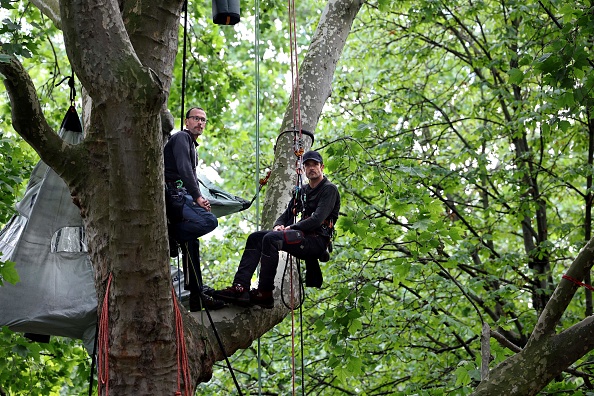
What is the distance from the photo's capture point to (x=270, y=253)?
18.1 ft

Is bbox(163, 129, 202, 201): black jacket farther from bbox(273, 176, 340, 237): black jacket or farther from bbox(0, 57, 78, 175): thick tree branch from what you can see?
bbox(0, 57, 78, 175): thick tree branch

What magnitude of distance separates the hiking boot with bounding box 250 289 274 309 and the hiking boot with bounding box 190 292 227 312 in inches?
7.9

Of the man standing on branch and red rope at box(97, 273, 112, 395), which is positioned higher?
the man standing on branch

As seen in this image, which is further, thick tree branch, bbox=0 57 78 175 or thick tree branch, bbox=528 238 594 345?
thick tree branch, bbox=528 238 594 345

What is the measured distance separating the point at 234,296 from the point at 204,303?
261 millimetres

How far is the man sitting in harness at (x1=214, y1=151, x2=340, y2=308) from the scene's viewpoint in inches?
214

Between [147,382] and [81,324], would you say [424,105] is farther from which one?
[147,382]

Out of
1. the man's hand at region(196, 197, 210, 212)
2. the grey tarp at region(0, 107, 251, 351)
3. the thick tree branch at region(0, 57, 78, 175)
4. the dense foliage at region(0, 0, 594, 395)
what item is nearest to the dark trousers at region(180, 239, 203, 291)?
the grey tarp at region(0, 107, 251, 351)

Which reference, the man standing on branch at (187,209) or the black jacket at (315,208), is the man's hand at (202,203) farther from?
the black jacket at (315,208)

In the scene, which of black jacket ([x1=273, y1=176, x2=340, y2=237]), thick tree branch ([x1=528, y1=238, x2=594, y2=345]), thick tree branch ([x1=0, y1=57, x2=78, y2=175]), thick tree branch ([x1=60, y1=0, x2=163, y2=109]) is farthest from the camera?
black jacket ([x1=273, y1=176, x2=340, y2=237])

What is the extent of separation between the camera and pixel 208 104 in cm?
1067

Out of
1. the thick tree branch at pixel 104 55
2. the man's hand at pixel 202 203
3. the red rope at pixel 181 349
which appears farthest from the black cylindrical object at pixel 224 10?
the red rope at pixel 181 349

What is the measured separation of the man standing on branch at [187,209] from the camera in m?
5.08

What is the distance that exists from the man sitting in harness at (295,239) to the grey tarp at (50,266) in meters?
0.42
